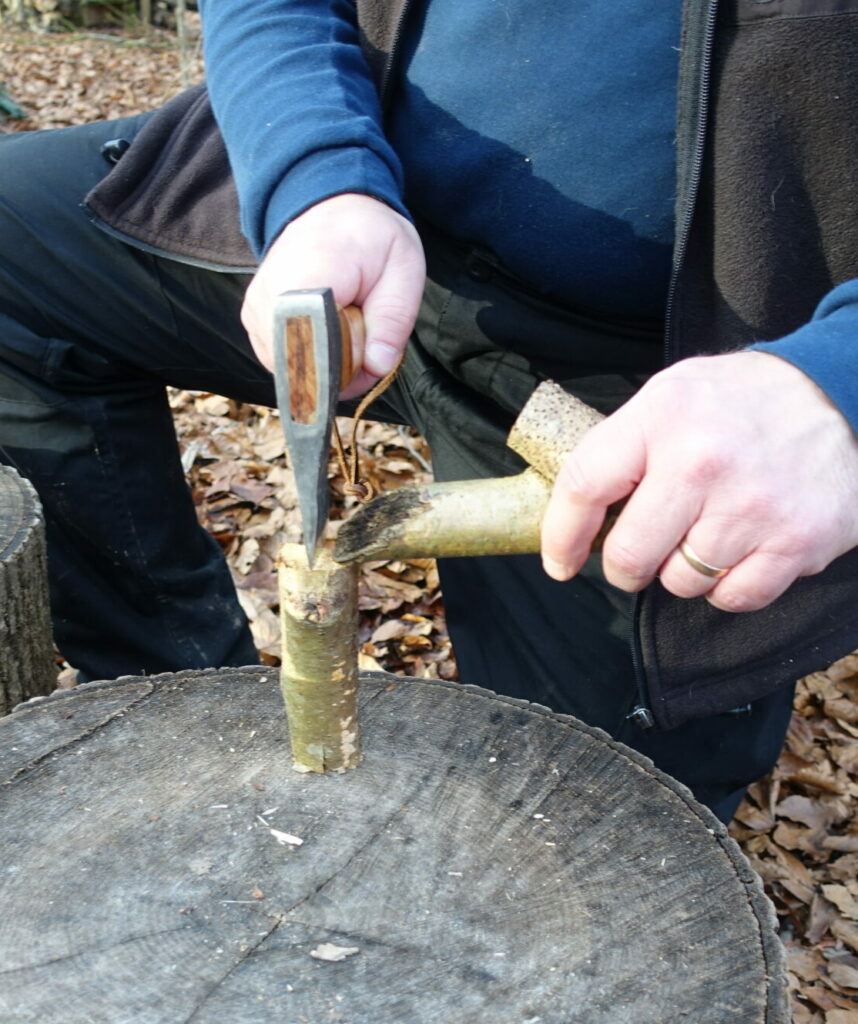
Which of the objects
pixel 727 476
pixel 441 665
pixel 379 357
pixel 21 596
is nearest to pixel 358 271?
pixel 379 357

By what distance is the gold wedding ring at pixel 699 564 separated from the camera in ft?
4.14

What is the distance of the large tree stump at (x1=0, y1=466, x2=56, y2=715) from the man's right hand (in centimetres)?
76

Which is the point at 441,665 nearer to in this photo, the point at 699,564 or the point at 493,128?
the point at 493,128

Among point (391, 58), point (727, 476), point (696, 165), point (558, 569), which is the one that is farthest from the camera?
point (391, 58)

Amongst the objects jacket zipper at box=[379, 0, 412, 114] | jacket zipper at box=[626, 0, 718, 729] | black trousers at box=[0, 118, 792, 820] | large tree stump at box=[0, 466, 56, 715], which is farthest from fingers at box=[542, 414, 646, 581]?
large tree stump at box=[0, 466, 56, 715]

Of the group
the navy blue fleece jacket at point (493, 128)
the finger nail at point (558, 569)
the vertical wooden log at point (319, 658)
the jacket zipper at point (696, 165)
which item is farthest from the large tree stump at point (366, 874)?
the navy blue fleece jacket at point (493, 128)

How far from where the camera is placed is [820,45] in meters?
1.51

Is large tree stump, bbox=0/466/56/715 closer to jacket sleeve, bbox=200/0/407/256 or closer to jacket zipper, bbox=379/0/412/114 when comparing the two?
jacket sleeve, bbox=200/0/407/256

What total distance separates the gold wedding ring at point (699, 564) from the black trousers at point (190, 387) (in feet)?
2.60

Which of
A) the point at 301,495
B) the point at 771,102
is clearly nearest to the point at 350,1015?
the point at 301,495

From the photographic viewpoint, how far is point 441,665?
129 inches

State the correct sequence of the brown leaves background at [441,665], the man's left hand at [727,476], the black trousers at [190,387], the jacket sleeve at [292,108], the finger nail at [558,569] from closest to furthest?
the man's left hand at [727,476]
the finger nail at [558,569]
the jacket sleeve at [292,108]
the black trousers at [190,387]
the brown leaves background at [441,665]

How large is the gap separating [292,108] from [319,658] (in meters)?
0.99

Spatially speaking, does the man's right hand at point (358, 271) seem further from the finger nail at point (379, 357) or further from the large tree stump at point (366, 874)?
the large tree stump at point (366, 874)
